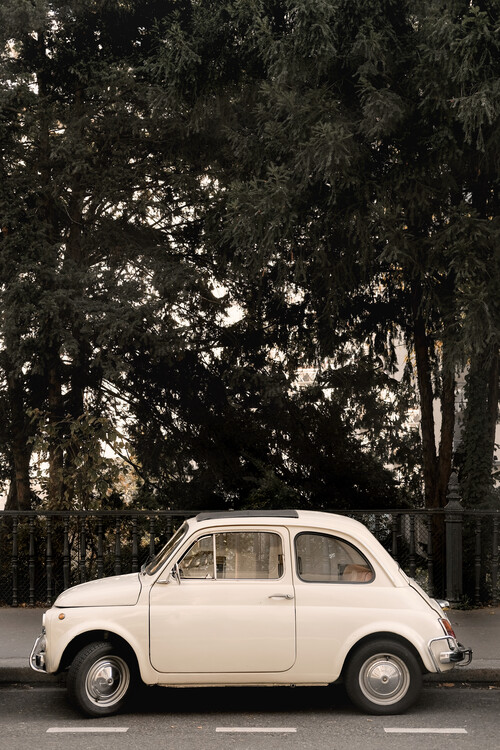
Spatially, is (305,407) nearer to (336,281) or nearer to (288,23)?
(336,281)

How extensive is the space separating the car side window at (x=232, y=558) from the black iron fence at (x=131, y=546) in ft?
14.3

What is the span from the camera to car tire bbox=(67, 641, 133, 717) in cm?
742

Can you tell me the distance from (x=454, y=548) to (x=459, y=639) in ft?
7.07

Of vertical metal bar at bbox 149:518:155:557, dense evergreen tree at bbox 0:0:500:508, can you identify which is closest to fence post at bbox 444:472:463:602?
dense evergreen tree at bbox 0:0:500:508

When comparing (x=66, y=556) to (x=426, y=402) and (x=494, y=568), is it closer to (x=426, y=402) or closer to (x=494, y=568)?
(x=494, y=568)

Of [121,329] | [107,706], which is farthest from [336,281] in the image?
[107,706]

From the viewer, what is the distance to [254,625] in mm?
7395

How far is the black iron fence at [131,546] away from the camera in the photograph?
1202 centimetres

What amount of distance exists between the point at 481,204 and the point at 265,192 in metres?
3.23

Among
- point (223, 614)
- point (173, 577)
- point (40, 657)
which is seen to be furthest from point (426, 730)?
point (40, 657)

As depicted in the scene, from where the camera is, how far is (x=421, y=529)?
506 inches

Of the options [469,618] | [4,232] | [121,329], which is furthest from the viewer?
[4,232]

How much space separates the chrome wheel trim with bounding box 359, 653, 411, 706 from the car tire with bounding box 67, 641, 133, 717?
182 centimetres

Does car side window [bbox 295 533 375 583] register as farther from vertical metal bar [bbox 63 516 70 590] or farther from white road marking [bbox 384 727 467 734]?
vertical metal bar [bbox 63 516 70 590]
